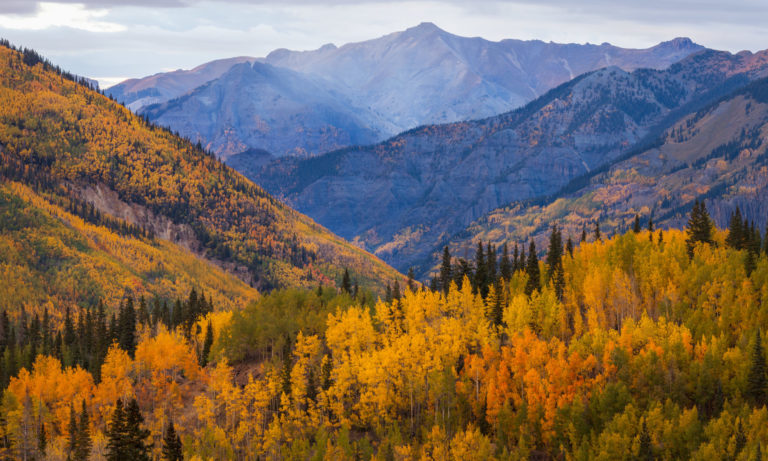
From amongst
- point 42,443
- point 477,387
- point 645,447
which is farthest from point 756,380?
point 42,443

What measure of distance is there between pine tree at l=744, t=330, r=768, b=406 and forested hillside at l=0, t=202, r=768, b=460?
9.4 inches

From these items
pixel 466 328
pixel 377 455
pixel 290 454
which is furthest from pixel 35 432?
pixel 466 328

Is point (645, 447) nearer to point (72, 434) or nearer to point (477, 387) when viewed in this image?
point (477, 387)

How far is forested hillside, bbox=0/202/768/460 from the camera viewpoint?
147250 millimetres

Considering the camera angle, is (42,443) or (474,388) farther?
(42,443)

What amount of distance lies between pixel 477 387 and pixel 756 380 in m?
49.0

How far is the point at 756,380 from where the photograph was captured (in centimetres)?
14812

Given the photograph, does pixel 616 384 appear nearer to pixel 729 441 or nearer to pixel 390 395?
pixel 729 441

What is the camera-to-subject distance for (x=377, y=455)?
511ft

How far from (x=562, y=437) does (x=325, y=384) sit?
48.2 m

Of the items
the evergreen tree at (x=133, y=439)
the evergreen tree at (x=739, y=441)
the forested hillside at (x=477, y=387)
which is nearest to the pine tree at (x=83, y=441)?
the forested hillside at (x=477, y=387)

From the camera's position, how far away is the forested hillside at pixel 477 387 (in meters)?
Answer: 147

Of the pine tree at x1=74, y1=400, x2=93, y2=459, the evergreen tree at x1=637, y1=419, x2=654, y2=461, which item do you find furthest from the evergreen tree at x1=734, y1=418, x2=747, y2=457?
the pine tree at x1=74, y1=400, x2=93, y2=459

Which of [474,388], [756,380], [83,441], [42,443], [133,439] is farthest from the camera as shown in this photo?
[42,443]
